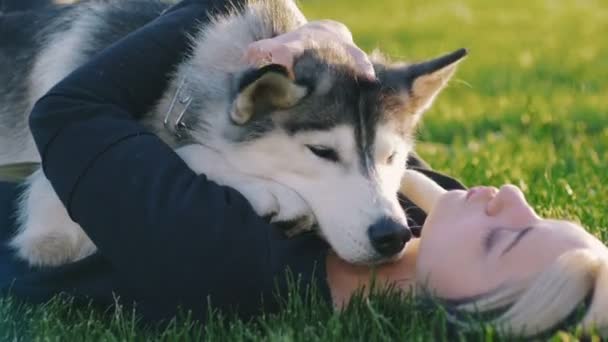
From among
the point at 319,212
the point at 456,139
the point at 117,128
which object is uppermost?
the point at 117,128

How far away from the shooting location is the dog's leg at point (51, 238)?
3650 mm

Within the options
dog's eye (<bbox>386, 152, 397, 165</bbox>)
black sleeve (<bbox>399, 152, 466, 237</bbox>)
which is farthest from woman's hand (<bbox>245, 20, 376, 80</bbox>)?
black sleeve (<bbox>399, 152, 466, 237</bbox>)

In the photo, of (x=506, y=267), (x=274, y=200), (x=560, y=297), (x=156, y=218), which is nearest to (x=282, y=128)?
(x=274, y=200)

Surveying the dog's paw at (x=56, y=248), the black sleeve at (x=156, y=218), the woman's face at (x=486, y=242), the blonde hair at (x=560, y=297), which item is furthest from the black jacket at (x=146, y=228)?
the blonde hair at (x=560, y=297)

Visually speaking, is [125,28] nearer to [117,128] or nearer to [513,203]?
[117,128]

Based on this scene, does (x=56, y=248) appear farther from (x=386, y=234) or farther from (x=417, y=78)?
(x=417, y=78)

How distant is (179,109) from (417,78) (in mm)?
886

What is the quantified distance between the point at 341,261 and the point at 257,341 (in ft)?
1.48

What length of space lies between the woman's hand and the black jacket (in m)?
0.48

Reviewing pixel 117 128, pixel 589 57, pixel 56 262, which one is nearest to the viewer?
pixel 117 128

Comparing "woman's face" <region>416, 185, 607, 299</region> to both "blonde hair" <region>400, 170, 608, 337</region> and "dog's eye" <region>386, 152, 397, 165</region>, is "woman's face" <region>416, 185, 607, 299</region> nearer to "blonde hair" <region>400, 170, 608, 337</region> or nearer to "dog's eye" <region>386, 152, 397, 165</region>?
"blonde hair" <region>400, 170, 608, 337</region>

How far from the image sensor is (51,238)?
366 centimetres

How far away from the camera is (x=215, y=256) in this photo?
10.3ft

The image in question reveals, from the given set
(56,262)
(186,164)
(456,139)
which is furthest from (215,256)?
(456,139)
